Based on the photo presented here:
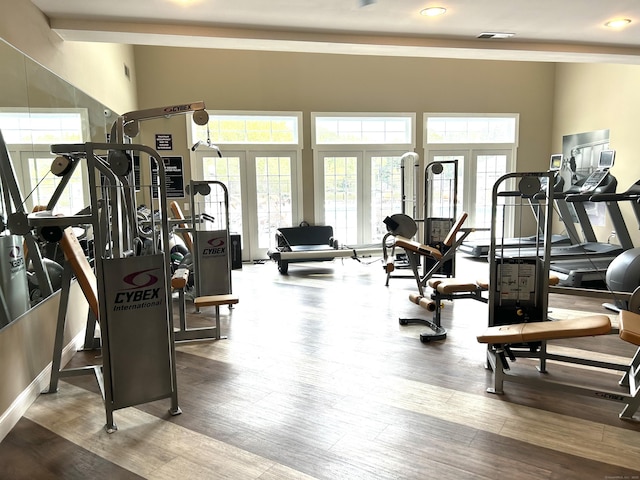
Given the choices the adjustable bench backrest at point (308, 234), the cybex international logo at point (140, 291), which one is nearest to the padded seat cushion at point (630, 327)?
the cybex international logo at point (140, 291)

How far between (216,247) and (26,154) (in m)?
2.08

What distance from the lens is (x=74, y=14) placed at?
12.2 feet

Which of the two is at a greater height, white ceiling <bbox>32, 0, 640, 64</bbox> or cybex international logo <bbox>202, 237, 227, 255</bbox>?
white ceiling <bbox>32, 0, 640, 64</bbox>

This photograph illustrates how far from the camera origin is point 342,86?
315 inches

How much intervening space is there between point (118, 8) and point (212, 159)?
416cm

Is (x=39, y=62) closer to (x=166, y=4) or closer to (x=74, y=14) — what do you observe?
(x=74, y=14)

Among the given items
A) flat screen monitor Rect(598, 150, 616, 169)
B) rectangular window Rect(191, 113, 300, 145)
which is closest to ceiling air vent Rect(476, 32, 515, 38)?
flat screen monitor Rect(598, 150, 616, 169)

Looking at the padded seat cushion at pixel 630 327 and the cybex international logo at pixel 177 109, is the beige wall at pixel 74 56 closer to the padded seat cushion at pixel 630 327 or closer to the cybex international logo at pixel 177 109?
the cybex international logo at pixel 177 109

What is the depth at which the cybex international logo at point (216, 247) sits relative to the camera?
4723 mm

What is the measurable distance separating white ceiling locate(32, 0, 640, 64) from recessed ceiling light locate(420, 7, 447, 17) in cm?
6

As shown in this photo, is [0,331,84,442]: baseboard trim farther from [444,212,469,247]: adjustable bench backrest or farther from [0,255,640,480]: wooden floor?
[444,212,469,247]: adjustable bench backrest

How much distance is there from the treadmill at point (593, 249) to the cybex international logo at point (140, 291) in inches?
170

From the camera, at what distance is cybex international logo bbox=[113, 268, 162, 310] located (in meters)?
2.47

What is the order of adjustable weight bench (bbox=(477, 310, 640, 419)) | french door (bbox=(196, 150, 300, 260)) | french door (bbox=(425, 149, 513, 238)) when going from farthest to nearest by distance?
french door (bbox=(425, 149, 513, 238)) → french door (bbox=(196, 150, 300, 260)) → adjustable weight bench (bbox=(477, 310, 640, 419))
